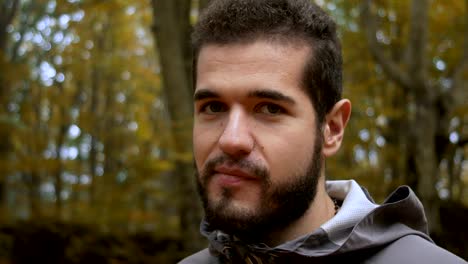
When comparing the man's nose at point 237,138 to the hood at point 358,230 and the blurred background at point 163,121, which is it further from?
the blurred background at point 163,121

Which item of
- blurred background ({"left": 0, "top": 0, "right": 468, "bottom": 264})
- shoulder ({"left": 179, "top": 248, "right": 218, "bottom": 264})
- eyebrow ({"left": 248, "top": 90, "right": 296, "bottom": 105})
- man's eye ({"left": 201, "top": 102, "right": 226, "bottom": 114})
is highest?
eyebrow ({"left": 248, "top": 90, "right": 296, "bottom": 105})

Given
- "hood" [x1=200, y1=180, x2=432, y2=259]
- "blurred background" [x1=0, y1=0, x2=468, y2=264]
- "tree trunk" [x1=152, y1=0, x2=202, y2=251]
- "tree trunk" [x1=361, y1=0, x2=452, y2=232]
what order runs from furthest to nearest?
"tree trunk" [x1=361, y1=0, x2=452, y2=232]
"blurred background" [x1=0, y1=0, x2=468, y2=264]
"tree trunk" [x1=152, y1=0, x2=202, y2=251]
"hood" [x1=200, y1=180, x2=432, y2=259]

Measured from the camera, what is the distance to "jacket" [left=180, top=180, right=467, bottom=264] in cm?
195

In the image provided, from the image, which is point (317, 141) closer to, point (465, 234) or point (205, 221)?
point (205, 221)

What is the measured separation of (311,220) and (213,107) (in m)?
0.53

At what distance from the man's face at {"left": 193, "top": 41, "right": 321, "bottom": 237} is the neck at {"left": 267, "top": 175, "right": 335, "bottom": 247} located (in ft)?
0.13

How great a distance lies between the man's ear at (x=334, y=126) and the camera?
2.40m

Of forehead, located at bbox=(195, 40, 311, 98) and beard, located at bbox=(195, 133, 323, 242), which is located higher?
forehead, located at bbox=(195, 40, 311, 98)

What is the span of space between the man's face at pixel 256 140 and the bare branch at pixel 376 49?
7.19 meters

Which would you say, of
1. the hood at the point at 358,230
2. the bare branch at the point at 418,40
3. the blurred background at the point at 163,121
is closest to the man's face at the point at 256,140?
the hood at the point at 358,230

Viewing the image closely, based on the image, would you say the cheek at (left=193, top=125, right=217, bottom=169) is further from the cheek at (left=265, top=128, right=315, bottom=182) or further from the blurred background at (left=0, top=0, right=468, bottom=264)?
the blurred background at (left=0, top=0, right=468, bottom=264)

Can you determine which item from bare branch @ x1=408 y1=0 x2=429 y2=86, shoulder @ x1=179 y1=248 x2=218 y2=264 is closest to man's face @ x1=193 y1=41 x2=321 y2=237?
shoulder @ x1=179 y1=248 x2=218 y2=264

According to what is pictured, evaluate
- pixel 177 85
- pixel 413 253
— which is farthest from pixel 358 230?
pixel 177 85

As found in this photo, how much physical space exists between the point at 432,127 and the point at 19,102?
24.1 feet
